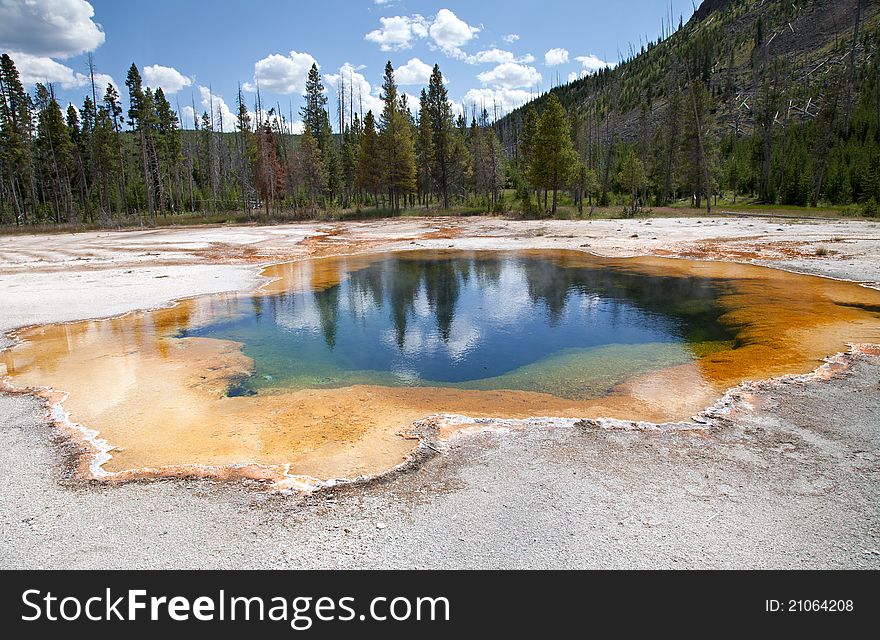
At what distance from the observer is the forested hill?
177 feet

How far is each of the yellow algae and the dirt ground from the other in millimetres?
568

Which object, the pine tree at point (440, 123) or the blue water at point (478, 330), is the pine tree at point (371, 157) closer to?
the pine tree at point (440, 123)

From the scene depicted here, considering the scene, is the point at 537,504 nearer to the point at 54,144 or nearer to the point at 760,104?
the point at 54,144

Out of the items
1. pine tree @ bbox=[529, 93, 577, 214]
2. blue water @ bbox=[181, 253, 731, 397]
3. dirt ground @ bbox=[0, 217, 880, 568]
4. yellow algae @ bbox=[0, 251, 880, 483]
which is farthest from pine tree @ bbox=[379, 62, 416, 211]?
dirt ground @ bbox=[0, 217, 880, 568]

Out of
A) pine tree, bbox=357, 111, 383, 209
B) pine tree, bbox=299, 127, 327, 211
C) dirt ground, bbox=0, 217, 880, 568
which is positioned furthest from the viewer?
pine tree, bbox=299, 127, 327, 211

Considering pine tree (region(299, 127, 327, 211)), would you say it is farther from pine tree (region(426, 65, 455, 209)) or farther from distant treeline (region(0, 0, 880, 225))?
pine tree (region(426, 65, 455, 209))

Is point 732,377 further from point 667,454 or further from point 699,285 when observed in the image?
point 699,285

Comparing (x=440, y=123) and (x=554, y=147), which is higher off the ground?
(x=440, y=123)

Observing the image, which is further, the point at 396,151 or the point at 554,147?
the point at 396,151

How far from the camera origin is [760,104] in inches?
2913

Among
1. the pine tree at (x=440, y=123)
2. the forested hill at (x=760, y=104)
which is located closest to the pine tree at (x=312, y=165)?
Answer: the pine tree at (x=440, y=123)

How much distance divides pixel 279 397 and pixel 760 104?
86717 mm

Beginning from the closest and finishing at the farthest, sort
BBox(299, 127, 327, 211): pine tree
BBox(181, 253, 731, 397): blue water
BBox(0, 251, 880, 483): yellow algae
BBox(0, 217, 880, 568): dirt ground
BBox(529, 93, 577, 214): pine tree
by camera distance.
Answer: BBox(0, 217, 880, 568): dirt ground
BBox(0, 251, 880, 483): yellow algae
BBox(181, 253, 731, 397): blue water
BBox(529, 93, 577, 214): pine tree
BBox(299, 127, 327, 211): pine tree

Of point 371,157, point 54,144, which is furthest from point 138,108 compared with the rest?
point 371,157
